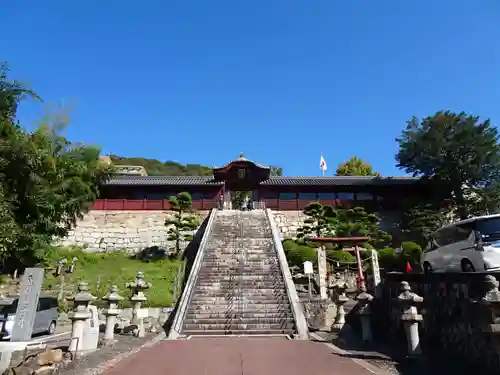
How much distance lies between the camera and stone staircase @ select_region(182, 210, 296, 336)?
37.3 feet

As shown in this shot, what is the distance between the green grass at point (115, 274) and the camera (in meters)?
15.2

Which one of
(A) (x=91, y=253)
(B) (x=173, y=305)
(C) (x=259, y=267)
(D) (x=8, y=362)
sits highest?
(A) (x=91, y=253)

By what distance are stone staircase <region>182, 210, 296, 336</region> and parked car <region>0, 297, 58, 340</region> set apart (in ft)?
15.8

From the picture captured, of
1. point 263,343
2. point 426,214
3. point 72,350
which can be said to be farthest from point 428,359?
point 426,214

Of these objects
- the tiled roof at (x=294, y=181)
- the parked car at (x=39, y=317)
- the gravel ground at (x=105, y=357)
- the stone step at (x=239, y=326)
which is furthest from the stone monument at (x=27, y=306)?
the tiled roof at (x=294, y=181)

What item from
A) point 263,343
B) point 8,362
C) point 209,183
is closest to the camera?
point 8,362

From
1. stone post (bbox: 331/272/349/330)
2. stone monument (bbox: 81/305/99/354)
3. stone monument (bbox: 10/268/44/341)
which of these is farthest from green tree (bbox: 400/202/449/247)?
stone monument (bbox: 10/268/44/341)

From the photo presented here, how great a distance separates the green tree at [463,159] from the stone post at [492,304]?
878 inches

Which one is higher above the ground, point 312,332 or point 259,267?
point 259,267

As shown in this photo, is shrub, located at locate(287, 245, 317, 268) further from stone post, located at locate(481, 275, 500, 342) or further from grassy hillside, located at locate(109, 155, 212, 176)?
grassy hillside, located at locate(109, 155, 212, 176)

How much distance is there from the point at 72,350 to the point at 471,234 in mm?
9742

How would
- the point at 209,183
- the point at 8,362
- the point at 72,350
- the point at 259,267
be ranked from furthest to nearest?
1. the point at 209,183
2. the point at 259,267
3. the point at 72,350
4. the point at 8,362

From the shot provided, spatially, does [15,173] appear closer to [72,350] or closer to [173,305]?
[72,350]

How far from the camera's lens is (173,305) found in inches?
534
